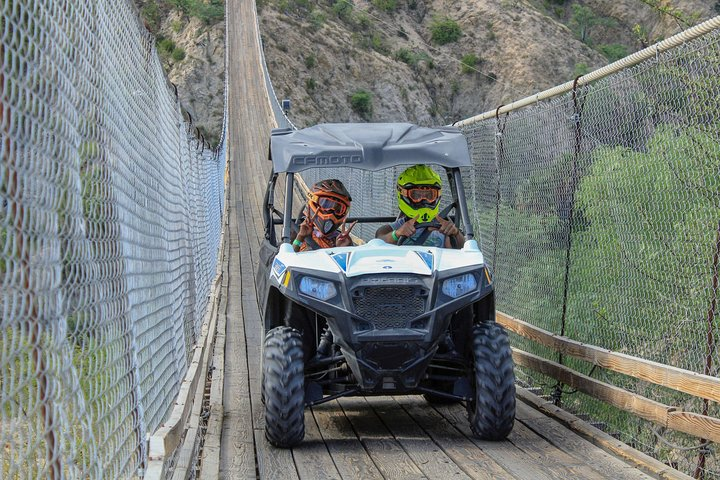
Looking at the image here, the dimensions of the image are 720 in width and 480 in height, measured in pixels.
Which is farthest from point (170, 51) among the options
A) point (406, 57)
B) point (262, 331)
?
point (262, 331)

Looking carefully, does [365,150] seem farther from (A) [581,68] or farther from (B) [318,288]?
(A) [581,68]

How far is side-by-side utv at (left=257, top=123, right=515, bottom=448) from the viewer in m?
6.25

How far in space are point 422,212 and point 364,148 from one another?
678 mm

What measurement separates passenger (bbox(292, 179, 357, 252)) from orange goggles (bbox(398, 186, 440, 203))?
1.52 ft

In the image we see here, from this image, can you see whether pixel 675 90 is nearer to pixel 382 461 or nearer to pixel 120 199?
pixel 382 461

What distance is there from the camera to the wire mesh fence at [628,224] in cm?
630

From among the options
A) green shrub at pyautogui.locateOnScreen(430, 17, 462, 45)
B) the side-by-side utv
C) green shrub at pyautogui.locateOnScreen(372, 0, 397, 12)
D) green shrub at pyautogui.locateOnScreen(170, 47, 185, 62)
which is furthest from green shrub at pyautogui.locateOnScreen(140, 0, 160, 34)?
the side-by-side utv

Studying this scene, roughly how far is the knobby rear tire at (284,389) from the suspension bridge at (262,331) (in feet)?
0.55

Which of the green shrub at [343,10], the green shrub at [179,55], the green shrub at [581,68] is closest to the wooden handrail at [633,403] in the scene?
the green shrub at [179,55]

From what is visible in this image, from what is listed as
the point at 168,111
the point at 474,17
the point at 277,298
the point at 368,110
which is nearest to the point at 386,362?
the point at 277,298

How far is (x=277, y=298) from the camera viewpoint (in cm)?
696

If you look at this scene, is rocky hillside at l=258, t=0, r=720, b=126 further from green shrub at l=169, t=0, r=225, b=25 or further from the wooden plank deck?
the wooden plank deck

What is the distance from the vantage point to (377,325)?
625 centimetres

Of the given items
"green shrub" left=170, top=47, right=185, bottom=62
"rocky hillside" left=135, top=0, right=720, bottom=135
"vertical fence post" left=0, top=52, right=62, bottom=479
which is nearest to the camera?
"vertical fence post" left=0, top=52, right=62, bottom=479
